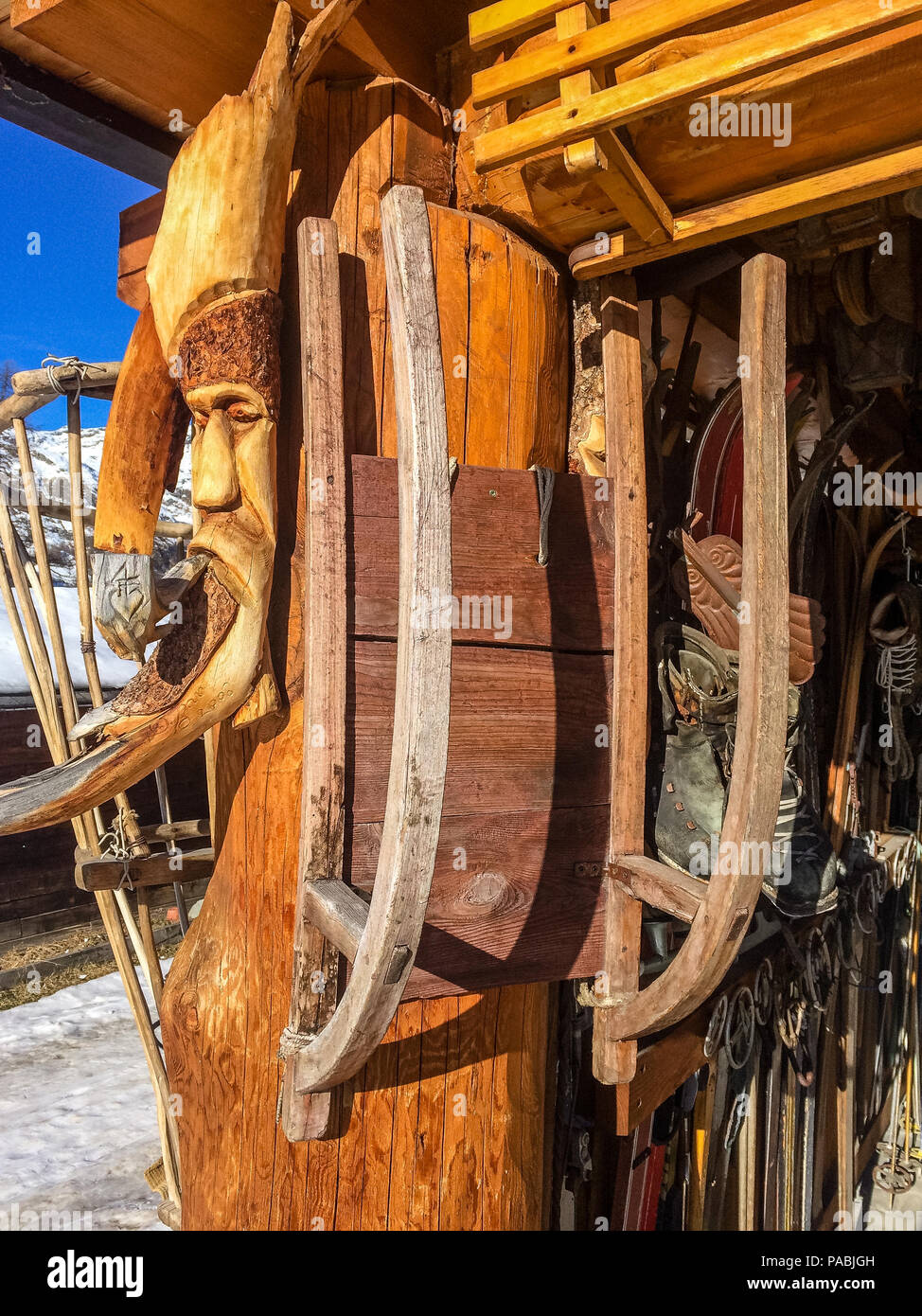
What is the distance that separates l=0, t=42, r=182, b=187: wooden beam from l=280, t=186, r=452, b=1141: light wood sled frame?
1052mm

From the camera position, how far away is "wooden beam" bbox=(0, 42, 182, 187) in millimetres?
1876

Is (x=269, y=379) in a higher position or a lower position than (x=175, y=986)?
higher

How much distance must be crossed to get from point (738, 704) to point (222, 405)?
3.48 ft

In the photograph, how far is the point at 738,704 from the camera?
1225 millimetres

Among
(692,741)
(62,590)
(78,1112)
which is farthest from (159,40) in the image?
(62,590)

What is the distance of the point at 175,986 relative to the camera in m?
1.73

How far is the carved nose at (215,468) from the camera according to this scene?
1.47 meters

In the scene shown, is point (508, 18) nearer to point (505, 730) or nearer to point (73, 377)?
point (505, 730)

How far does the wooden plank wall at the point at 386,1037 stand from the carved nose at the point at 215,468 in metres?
0.13

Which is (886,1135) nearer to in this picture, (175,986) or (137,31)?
(175,986)

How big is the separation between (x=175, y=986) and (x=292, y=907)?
1.36 ft

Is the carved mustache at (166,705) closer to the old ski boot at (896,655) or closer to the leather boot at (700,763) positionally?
the leather boot at (700,763)

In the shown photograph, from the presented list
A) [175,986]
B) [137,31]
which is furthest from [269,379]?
[175,986]

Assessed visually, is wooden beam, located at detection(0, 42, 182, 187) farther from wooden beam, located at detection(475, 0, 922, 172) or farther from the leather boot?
the leather boot
